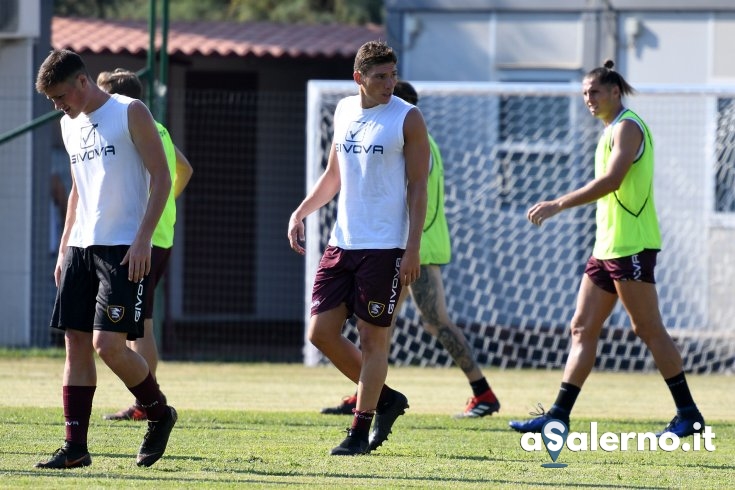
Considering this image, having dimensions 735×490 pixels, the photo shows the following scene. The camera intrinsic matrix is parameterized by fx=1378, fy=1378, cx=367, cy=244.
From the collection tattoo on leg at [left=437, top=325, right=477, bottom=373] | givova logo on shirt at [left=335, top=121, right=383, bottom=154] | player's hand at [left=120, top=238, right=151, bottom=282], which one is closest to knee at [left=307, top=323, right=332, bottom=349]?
givova logo on shirt at [left=335, top=121, right=383, bottom=154]

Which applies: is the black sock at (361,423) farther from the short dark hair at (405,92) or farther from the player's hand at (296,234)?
the short dark hair at (405,92)

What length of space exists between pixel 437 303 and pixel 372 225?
2533 millimetres

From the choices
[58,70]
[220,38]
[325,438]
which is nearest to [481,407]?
[325,438]

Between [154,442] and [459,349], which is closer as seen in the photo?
[154,442]

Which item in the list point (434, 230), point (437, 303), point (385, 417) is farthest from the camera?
point (437, 303)

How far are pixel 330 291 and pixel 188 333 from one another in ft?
29.8

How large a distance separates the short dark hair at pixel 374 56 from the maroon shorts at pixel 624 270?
185cm

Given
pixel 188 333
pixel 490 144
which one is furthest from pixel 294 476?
pixel 188 333

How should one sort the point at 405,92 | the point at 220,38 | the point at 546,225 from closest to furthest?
the point at 405,92 → the point at 546,225 → the point at 220,38

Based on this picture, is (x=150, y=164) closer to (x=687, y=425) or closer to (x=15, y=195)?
(x=687, y=425)

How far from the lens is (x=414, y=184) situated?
6863mm

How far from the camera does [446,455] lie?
696 centimetres

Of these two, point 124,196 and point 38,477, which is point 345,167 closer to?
point 124,196

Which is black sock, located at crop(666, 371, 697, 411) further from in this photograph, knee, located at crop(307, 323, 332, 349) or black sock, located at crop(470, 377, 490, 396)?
knee, located at crop(307, 323, 332, 349)
